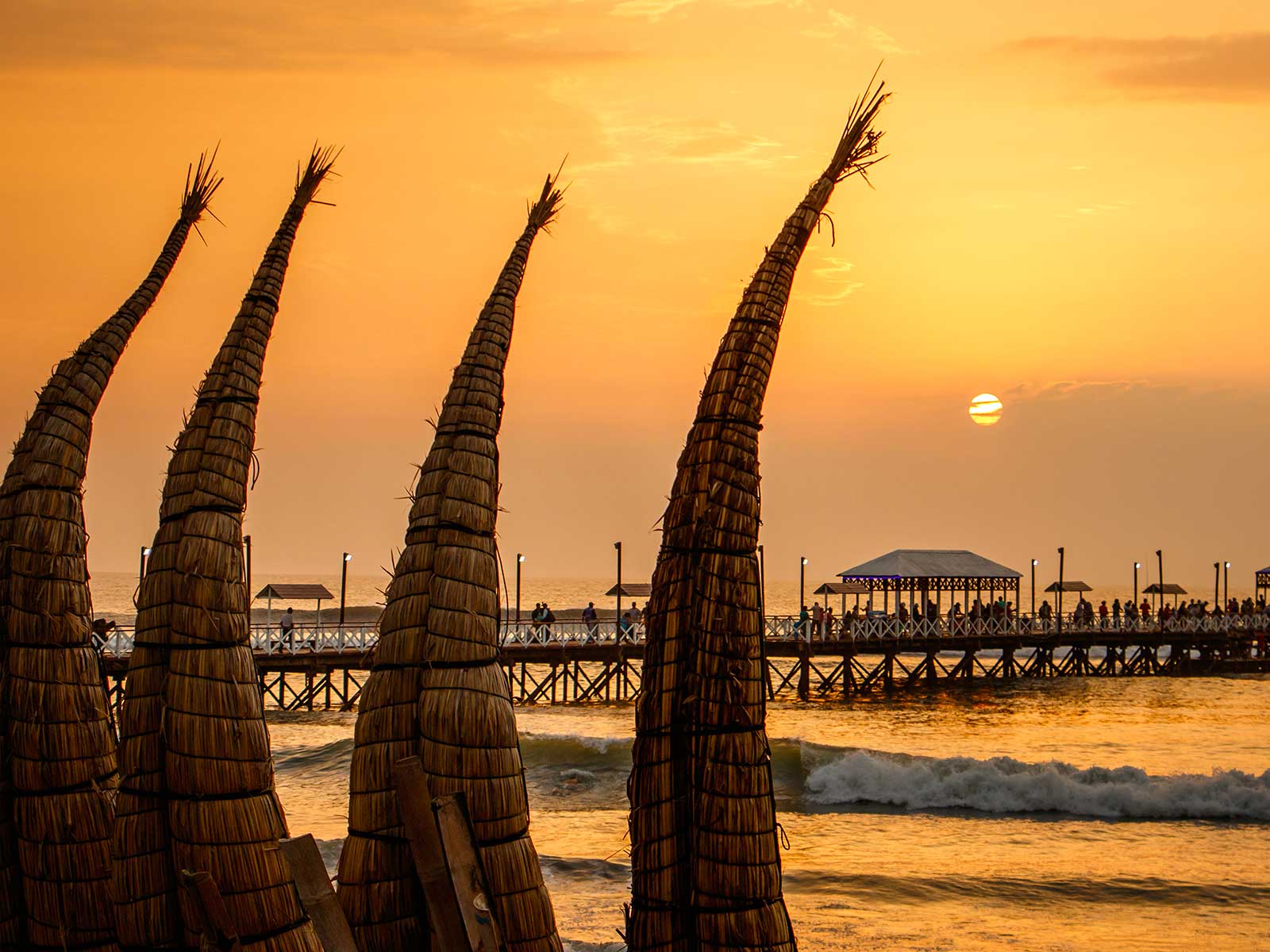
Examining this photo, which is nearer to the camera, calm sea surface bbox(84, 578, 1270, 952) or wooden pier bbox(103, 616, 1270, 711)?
calm sea surface bbox(84, 578, 1270, 952)

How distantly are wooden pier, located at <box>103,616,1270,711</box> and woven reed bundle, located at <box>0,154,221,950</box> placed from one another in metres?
20.8

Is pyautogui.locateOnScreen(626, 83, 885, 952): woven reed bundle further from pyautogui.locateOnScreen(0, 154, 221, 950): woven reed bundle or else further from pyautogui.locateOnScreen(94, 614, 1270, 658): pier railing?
pyautogui.locateOnScreen(94, 614, 1270, 658): pier railing

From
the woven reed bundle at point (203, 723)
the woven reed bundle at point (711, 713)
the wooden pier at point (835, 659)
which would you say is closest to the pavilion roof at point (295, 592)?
the wooden pier at point (835, 659)

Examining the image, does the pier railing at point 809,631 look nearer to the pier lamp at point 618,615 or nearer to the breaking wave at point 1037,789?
the pier lamp at point 618,615

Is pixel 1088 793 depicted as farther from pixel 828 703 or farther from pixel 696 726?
pixel 696 726

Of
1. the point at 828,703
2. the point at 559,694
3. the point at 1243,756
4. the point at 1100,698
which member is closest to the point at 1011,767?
Answer: the point at 1243,756

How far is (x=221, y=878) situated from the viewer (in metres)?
4.17

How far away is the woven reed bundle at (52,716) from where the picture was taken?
4965 millimetres

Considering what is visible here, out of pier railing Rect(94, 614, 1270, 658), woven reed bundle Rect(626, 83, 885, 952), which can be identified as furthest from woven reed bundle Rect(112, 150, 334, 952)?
pier railing Rect(94, 614, 1270, 658)

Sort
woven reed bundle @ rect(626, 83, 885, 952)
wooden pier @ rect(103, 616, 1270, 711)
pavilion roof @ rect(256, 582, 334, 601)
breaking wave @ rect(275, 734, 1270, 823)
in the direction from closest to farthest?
woven reed bundle @ rect(626, 83, 885, 952)
breaking wave @ rect(275, 734, 1270, 823)
wooden pier @ rect(103, 616, 1270, 711)
pavilion roof @ rect(256, 582, 334, 601)

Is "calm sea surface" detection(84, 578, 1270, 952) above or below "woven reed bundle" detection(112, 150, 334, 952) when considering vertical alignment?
below

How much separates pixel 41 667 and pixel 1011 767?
23.4m

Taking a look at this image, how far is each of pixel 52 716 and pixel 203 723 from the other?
3.62 ft

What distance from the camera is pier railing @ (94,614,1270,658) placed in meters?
31.1
